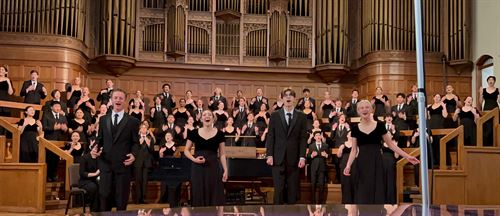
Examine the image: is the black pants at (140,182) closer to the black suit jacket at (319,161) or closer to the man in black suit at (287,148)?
the black suit jacket at (319,161)

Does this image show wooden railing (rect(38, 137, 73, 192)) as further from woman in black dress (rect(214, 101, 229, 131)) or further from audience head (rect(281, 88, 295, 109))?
audience head (rect(281, 88, 295, 109))

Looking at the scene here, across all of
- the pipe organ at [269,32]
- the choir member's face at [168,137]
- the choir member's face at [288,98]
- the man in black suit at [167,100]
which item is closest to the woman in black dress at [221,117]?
the man in black suit at [167,100]

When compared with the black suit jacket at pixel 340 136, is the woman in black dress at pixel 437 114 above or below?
above

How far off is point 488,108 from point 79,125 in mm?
5870

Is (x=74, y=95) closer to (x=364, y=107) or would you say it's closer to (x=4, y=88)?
(x=4, y=88)

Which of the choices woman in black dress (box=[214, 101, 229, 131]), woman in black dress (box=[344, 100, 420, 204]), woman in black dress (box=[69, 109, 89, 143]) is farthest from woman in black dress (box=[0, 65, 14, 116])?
woman in black dress (box=[344, 100, 420, 204])

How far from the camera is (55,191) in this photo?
8.33 m

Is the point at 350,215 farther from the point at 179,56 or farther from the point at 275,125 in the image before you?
the point at 179,56

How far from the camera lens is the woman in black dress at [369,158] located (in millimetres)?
5273

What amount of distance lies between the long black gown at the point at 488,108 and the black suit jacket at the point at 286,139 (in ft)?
11.1

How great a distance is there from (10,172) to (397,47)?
748 cm

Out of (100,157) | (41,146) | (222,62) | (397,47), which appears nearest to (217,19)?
(222,62)

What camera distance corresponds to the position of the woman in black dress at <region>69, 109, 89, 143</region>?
29.9ft

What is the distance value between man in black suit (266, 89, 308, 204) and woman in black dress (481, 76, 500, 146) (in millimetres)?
3391
